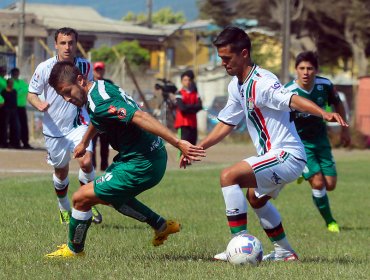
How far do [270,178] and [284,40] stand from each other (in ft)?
87.1

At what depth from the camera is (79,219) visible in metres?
8.47

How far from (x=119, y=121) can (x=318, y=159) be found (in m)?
5.50

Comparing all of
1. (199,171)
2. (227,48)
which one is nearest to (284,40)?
(199,171)

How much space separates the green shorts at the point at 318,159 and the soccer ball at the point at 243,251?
485cm

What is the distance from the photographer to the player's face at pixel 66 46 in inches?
434

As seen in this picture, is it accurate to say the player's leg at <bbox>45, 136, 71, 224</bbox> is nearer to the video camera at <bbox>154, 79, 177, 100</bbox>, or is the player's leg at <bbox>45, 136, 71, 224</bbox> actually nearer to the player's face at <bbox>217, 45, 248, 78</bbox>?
the player's face at <bbox>217, 45, 248, 78</bbox>

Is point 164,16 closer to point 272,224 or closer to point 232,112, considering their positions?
point 232,112

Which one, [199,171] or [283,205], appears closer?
[283,205]

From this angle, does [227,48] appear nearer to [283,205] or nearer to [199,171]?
[283,205]

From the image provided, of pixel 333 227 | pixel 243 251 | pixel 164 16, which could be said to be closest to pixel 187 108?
pixel 333 227

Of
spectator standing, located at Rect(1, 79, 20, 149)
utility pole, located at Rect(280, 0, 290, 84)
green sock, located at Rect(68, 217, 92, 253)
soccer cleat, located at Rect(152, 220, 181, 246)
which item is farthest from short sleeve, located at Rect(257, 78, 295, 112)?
utility pole, located at Rect(280, 0, 290, 84)

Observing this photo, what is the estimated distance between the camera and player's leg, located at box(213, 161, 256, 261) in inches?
331

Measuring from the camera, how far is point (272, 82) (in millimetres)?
8375

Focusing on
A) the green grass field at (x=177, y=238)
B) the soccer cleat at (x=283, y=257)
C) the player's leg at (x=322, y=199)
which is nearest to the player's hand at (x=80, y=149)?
the green grass field at (x=177, y=238)
